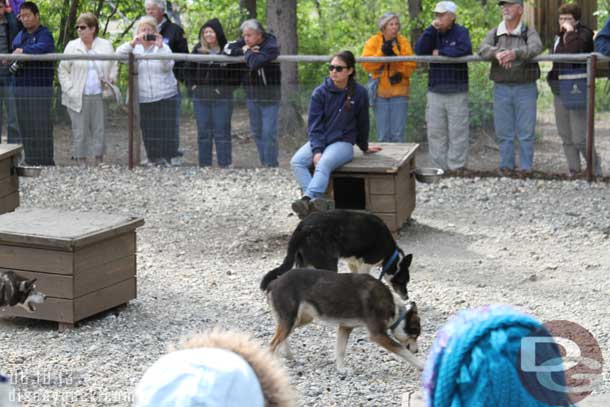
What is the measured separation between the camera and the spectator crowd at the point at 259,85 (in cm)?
1243

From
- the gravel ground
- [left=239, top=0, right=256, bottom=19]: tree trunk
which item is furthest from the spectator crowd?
[left=239, top=0, right=256, bottom=19]: tree trunk

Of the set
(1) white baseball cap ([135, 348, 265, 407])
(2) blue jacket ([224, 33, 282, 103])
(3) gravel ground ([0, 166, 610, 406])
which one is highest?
(2) blue jacket ([224, 33, 282, 103])

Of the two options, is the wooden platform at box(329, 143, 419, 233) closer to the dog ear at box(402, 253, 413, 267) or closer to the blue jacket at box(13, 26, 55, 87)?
the dog ear at box(402, 253, 413, 267)

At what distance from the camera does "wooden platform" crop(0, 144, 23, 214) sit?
1008cm

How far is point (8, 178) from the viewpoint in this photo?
10.2 metres

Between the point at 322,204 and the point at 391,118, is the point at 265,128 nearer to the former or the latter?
the point at 391,118

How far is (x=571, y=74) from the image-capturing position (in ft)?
40.6

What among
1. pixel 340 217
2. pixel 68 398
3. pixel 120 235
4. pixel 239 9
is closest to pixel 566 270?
pixel 340 217

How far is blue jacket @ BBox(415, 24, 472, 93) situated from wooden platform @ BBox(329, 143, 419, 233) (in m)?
2.25

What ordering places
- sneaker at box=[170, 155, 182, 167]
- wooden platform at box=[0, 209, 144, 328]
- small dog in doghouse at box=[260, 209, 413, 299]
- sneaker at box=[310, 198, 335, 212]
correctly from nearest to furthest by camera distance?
1. wooden platform at box=[0, 209, 144, 328]
2. small dog in doghouse at box=[260, 209, 413, 299]
3. sneaker at box=[310, 198, 335, 212]
4. sneaker at box=[170, 155, 182, 167]

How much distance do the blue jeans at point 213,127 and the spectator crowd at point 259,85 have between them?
0.01 m

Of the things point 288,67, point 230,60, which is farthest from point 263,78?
point 288,67

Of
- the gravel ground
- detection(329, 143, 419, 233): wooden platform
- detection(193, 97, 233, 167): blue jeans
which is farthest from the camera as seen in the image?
detection(193, 97, 233, 167): blue jeans

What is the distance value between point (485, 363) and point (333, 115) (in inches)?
320
